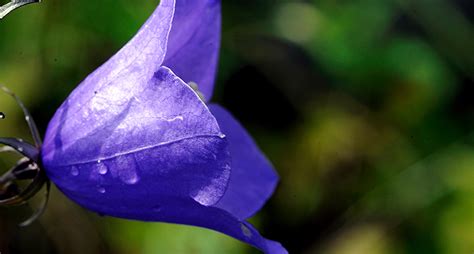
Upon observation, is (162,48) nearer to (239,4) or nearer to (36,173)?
(36,173)

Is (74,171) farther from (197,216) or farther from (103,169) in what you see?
(197,216)

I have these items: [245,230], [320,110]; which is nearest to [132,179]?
[245,230]

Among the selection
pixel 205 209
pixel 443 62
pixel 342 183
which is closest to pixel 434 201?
pixel 342 183

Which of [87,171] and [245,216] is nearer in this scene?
[87,171]

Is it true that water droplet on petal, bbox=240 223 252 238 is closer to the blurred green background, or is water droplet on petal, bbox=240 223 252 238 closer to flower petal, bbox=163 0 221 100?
flower petal, bbox=163 0 221 100

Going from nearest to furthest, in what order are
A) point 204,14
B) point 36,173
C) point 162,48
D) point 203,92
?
point 162,48 < point 36,173 < point 204,14 < point 203,92

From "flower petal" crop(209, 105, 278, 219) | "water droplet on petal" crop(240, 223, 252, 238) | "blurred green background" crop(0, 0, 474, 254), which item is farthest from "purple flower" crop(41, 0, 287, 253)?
"blurred green background" crop(0, 0, 474, 254)

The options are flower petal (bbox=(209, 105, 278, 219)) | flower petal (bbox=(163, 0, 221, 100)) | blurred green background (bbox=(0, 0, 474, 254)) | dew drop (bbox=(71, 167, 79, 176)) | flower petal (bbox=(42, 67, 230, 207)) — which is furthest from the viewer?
blurred green background (bbox=(0, 0, 474, 254))
